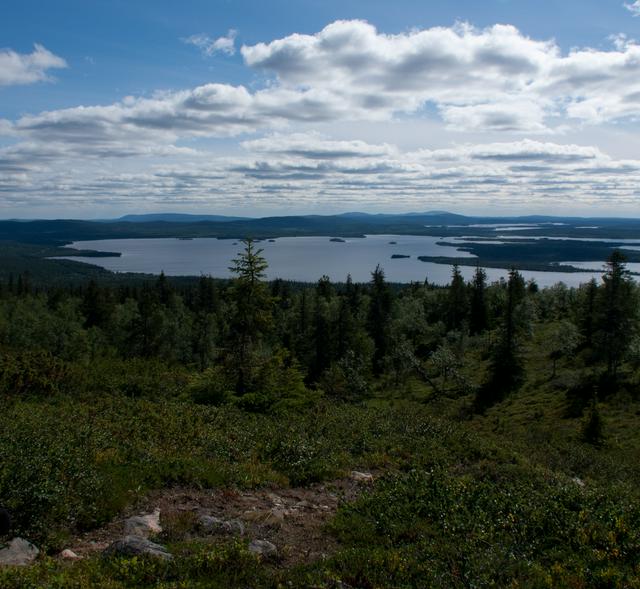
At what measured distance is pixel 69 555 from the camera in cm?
803

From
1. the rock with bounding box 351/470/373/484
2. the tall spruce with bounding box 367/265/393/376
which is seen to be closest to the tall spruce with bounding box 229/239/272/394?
the rock with bounding box 351/470/373/484

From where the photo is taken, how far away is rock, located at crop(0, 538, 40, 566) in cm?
752

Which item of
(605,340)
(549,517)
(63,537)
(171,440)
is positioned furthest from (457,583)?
(605,340)

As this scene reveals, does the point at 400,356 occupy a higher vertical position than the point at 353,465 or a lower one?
lower

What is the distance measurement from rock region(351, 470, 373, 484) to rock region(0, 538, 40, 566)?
766cm

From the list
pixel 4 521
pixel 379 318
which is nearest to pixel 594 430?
pixel 4 521

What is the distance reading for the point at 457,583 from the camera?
7801 millimetres

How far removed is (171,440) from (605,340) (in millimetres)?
37500

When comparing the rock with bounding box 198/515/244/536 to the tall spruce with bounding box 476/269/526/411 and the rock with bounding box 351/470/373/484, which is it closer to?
the rock with bounding box 351/470/373/484

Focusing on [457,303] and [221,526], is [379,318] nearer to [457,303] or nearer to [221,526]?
[457,303]

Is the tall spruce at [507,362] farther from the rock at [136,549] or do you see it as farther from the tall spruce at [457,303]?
the rock at [136,549]

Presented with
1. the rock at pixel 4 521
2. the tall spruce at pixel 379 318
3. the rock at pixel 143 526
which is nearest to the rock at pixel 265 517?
the rock at pixel 143 526

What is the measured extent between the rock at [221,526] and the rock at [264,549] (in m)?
0.56

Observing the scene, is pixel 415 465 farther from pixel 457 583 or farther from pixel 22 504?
pixel 22 504
